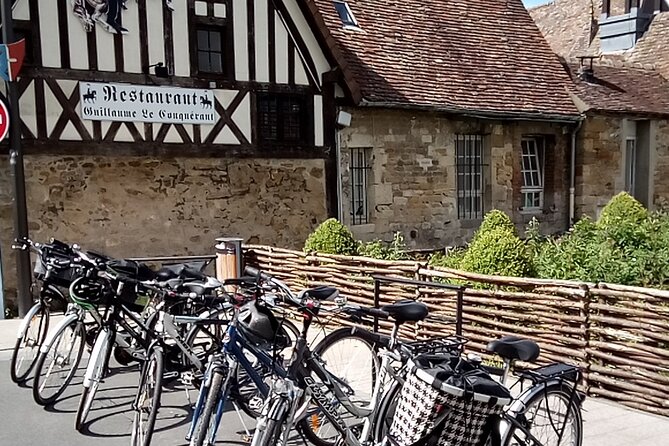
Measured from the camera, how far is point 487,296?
19.0 ft

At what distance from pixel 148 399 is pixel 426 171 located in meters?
9.22

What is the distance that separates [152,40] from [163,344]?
6.67 m

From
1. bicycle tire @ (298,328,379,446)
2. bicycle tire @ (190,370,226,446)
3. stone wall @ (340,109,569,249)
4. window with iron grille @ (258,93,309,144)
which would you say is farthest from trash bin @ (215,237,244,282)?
bicycle tire @ (190,370,226,446)

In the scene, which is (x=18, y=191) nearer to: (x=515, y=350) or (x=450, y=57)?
(x=515, y=350)

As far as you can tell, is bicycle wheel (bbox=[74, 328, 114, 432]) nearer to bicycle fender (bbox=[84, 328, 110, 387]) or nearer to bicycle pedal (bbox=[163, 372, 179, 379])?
bicycle fender (bbox=[84, 328, 110, 387])

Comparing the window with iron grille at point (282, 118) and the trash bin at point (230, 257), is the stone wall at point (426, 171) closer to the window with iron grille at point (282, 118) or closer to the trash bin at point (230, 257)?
the window with iron grille at point (282, 118)

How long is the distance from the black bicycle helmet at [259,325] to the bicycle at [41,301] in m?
1.95

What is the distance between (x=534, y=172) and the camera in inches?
567

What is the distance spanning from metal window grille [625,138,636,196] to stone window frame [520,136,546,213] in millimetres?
2164

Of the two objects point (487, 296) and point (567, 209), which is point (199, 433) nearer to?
point (487, 296)

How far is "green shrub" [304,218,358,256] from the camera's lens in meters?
8.45

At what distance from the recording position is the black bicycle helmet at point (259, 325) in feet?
11.7

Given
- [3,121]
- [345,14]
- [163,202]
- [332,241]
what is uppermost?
[345,14]

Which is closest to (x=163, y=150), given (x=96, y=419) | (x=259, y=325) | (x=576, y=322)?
(x=96, y=419)
